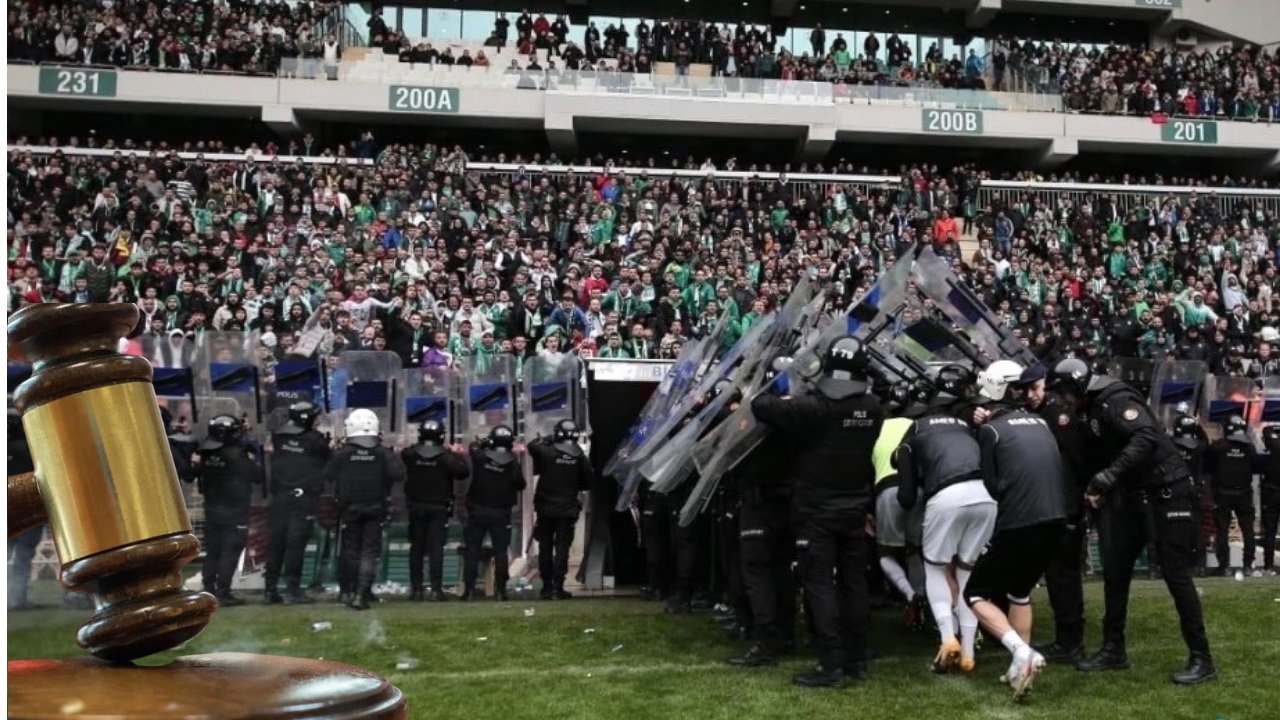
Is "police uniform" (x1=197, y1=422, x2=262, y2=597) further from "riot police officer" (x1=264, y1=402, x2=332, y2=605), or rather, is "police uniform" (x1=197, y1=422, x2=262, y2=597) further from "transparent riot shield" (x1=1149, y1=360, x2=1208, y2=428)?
"transparent riot shield" (x1=1149, y1=360, x2=1208, y2=428)

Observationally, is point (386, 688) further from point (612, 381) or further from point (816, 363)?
point (612, 381)

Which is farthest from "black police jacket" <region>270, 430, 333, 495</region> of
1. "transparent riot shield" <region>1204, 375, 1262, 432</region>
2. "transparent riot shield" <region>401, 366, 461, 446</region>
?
"transparent riot shield" <region>1204, 375, 1262, 432</region>

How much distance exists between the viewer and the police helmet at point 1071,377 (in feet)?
24.1

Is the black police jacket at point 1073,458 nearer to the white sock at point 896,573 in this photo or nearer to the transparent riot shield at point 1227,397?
the white sock at point 896,573

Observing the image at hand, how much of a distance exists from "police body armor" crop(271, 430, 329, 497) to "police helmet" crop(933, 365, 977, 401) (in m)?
5.54

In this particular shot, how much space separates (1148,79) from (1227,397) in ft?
75.5

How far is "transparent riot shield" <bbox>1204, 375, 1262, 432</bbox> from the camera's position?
12531mm

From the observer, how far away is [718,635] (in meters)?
8.32

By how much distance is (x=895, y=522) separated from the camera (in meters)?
7.79

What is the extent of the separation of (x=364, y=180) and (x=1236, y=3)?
2814 centimetres

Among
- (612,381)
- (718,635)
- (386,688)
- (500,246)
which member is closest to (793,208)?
(500,246)

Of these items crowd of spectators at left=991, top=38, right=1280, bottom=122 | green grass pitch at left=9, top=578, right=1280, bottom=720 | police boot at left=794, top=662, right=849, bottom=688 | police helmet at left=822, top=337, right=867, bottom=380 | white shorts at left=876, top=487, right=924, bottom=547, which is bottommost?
green grass pitch at left=9, top=578, right=1280, bottom=720

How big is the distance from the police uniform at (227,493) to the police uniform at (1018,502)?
546 centimetres

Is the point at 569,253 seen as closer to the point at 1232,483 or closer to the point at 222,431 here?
the point at 222,431
